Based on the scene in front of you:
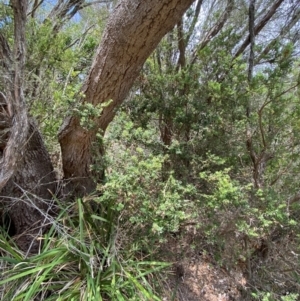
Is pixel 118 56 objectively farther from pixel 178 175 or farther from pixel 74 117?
pixel 178 175

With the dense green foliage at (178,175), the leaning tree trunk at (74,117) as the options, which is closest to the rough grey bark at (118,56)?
the leaning tree trunk at (74,117)

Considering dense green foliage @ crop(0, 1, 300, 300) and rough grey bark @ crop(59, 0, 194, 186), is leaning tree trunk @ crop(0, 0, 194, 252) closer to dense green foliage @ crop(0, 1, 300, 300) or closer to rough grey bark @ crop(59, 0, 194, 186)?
rough grey bark @ crop(59, 0, 194, 186)

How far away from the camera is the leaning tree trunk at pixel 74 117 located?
133 centimetres

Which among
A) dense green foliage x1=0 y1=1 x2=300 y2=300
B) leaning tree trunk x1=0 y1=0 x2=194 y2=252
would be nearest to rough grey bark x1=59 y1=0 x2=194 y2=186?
leaning tree trunk x1=0 y1=0 x2=194 y2=252

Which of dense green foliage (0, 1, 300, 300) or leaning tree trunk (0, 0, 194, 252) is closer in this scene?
leaning tree trunk (0, 0, 194, 252)

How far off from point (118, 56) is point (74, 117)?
46cm

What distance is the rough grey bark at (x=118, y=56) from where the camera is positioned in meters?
1.31

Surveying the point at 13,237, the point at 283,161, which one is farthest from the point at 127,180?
the point at 283,161

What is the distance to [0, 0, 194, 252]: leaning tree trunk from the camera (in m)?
1.33

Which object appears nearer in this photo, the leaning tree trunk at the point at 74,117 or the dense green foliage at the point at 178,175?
the leaning tree trunk at the point at 74,117

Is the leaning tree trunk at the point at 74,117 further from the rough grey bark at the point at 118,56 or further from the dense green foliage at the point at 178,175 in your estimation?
the dense green foliage at the point at 178,175

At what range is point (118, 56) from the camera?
4.83 feet

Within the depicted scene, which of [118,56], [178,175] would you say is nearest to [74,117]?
[118,56]

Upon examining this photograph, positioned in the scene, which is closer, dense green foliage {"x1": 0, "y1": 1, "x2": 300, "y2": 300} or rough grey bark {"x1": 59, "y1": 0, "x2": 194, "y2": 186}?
rough grey bark {"x1": 59, "y1": 0, "x2": 194, "y2": 186}
